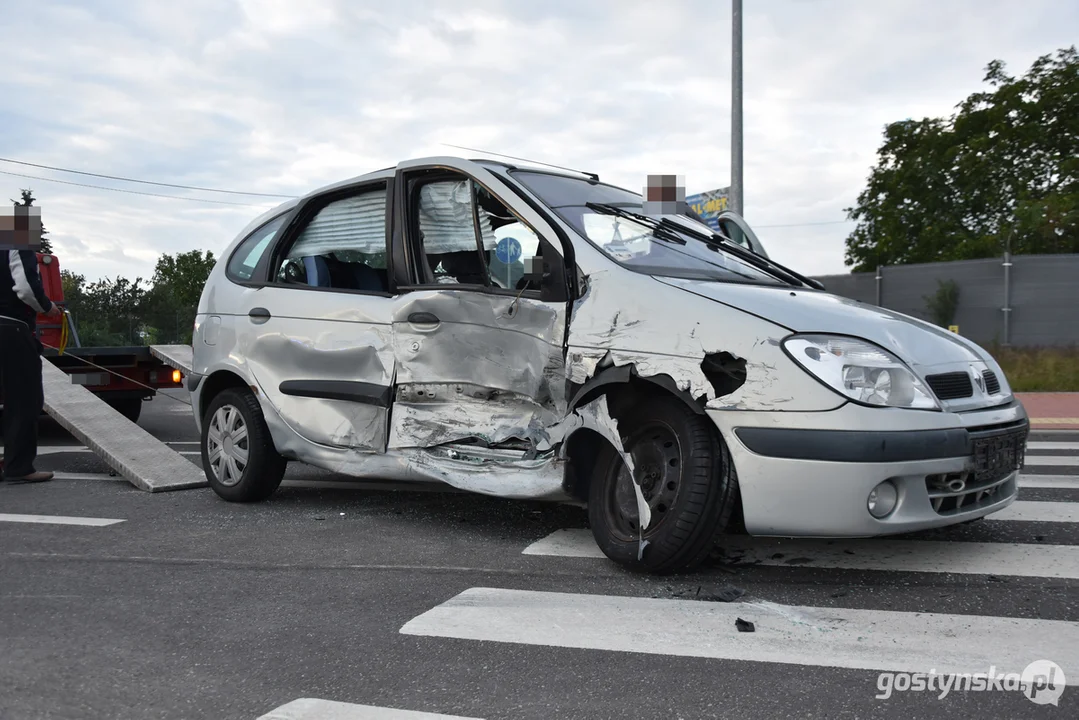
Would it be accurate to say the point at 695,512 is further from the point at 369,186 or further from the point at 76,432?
the point at 76,432

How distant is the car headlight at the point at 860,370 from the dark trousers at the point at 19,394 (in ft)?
17.9

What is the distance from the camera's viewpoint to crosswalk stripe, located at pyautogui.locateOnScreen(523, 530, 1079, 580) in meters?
3.81

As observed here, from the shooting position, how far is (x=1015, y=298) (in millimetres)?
18375

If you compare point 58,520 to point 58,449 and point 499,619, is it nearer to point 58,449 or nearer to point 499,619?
point 499,619

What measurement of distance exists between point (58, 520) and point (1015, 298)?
1770 centimetres

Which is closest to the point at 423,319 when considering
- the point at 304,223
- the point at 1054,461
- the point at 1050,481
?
the point at 304,223

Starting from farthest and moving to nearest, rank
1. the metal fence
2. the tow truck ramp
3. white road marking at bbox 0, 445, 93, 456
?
the metal fence
white road marking at bbox 0, 445, 93, 456
the tow truck ramp

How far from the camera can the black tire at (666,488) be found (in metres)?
3.55

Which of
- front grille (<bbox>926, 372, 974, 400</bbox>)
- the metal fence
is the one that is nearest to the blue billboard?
the metal fence

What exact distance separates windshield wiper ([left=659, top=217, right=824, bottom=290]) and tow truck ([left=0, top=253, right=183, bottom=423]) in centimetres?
545

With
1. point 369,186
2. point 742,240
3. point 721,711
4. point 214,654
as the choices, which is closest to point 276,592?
point 214,654

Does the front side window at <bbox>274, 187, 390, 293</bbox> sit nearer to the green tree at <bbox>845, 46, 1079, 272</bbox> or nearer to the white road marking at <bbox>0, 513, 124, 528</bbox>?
the white road marking at <bbox>0, 513, 124, 528</bbox>

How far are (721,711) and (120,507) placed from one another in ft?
14.2

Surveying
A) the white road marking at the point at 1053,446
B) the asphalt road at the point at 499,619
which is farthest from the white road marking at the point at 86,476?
the white road marking at the point at 1053,446
